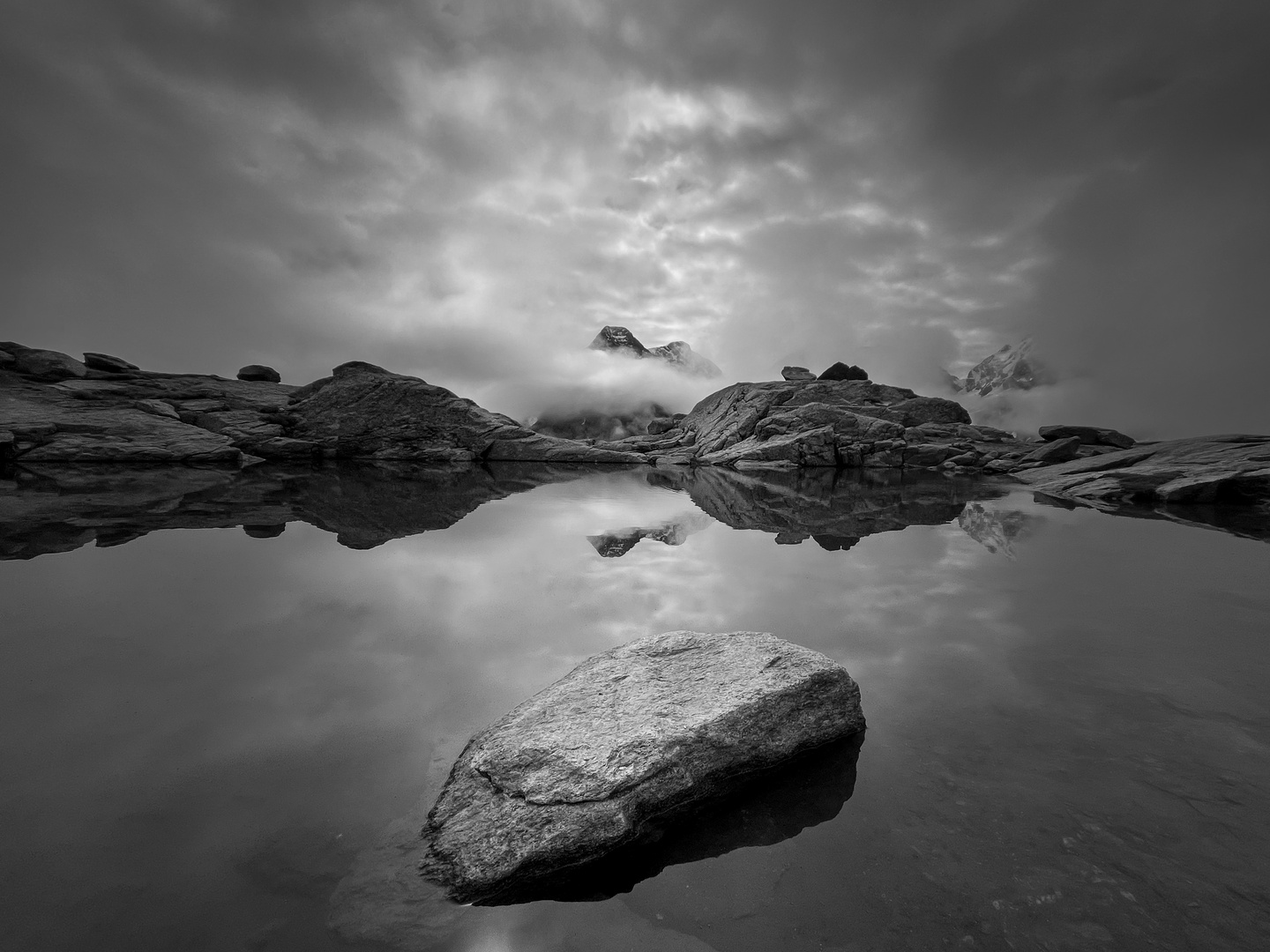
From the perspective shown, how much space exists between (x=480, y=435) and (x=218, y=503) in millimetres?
23809

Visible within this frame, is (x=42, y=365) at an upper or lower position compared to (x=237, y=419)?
upper

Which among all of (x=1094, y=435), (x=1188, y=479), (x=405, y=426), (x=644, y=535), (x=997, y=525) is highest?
(x=1094, y=435)

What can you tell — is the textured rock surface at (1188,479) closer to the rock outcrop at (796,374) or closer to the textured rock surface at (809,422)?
the textured rock surface at (809,422)

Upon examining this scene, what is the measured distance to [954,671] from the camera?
4238 millimetres

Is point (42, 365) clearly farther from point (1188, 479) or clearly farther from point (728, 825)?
point (1188, 479)

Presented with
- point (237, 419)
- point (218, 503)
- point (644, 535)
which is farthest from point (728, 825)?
point (237, 419)

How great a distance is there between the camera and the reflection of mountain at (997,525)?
9.55 metres

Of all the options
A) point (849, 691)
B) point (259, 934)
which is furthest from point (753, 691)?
point (259, 934)

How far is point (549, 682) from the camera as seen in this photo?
400 centimetres

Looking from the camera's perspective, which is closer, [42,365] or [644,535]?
[644,535]

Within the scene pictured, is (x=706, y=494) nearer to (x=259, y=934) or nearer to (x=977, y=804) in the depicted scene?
(x=977, y=804)

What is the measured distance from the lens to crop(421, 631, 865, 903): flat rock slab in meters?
2.35

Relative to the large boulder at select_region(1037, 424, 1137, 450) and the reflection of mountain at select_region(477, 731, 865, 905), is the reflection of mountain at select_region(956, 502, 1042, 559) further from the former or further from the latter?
the large boulder at select_region(1037, 424, 1137, 450)

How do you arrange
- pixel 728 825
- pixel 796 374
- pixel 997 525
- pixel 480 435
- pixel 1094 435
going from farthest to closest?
1. pixel 796 374
2. pixel 1094 435
3. pixel 480 435
4. pixel 997 525
5. pixel 728 825
